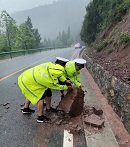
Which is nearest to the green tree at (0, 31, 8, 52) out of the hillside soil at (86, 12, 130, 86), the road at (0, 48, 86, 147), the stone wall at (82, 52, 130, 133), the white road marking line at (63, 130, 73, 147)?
the hillside soil at (86, 12, 130, 86)

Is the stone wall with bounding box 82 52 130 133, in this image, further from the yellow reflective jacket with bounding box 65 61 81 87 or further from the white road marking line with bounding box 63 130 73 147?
the white road marking line with bounding box 63 130 73 147

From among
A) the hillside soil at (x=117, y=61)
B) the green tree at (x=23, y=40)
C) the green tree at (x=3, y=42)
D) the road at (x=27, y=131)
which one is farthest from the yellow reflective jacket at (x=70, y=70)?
the green tree at (x=23, y=40)

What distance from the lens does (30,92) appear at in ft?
15.6

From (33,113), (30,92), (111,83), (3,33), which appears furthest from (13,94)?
(3,33)

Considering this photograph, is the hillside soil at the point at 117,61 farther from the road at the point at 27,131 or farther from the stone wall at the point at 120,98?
the road at the point at 27,131

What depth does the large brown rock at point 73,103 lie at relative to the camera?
513cm

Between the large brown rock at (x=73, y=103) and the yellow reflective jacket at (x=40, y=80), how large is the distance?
1.50 ft

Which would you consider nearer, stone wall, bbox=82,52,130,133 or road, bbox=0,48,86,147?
road, bbox=0,48,86,147

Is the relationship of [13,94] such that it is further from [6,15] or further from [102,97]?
[6,15]

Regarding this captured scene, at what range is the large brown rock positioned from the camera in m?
5.13

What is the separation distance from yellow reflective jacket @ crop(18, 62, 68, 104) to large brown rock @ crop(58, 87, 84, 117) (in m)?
0.46

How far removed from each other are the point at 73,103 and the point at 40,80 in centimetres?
104

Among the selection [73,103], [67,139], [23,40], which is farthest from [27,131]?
[23,40]

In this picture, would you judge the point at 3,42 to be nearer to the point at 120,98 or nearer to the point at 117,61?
the point at 117,61
